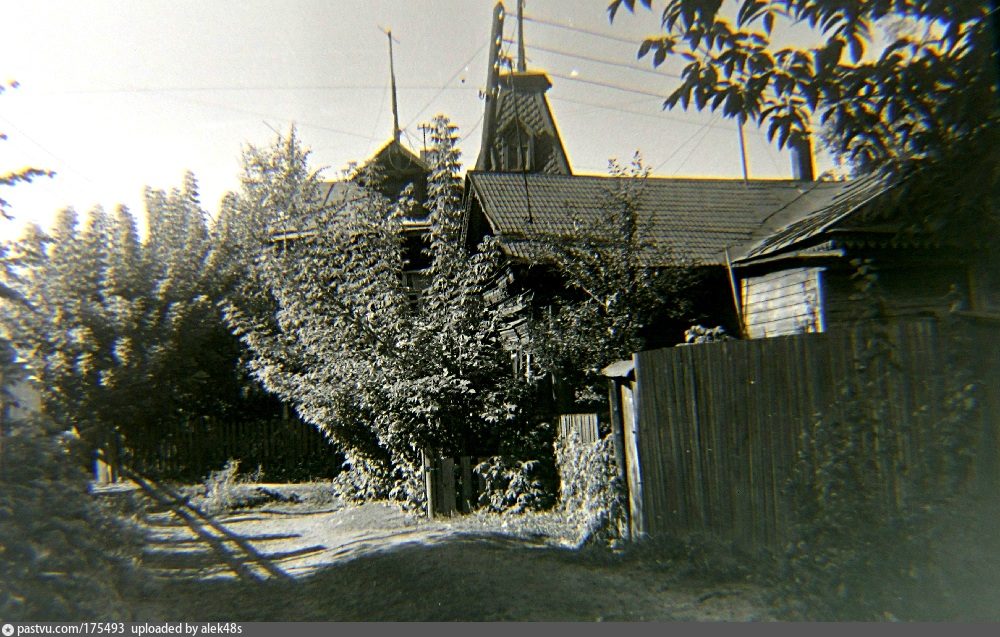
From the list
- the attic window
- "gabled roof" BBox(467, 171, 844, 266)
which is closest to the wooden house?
"gabled roof" BBox(467, 171, 844, 266)

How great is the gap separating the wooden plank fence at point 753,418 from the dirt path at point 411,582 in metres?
0.64

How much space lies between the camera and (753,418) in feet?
19.9

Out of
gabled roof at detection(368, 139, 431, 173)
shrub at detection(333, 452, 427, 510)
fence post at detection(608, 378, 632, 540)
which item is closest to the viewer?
fence post at detection(608, 378, 632, 540)

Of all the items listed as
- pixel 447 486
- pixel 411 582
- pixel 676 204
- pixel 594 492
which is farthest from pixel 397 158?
pixel 411 582

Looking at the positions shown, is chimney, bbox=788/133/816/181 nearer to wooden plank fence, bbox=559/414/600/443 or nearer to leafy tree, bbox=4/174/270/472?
wooden plank fence, bbox=559/414/600/443

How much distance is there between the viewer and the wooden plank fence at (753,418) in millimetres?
4625

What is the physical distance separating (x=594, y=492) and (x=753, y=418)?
2393mm

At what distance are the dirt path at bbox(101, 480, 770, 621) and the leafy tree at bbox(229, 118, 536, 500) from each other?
1.47 m

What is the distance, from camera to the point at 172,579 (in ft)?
24.9

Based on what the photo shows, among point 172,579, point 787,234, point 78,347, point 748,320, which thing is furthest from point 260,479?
point 787,234

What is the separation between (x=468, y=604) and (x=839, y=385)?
2.97 m

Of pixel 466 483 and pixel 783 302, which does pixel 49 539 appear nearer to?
pixel 466 483

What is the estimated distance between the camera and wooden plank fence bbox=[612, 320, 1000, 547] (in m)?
4.62

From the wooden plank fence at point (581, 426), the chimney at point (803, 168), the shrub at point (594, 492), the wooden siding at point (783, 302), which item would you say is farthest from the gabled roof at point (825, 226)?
the chimney at point (803, 168)
